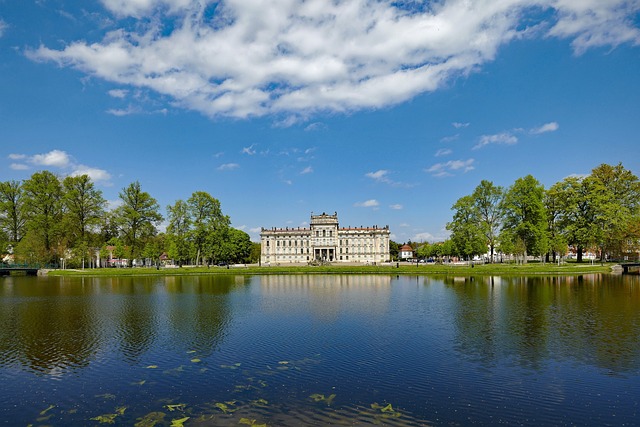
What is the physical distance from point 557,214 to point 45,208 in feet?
286

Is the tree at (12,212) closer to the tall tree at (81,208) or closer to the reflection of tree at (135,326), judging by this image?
the tall tree at (81,208)

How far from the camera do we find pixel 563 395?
11.4 meters

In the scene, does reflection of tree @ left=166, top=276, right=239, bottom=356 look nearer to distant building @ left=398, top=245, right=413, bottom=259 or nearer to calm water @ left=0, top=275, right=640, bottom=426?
calm water @ left=0, top=275, right=640, bottom=426

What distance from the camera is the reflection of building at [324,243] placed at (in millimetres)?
126500

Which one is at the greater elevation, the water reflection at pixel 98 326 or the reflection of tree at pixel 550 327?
the water reflection at pixel 98 326

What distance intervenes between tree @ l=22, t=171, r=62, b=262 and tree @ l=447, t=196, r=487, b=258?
6873 centimetres

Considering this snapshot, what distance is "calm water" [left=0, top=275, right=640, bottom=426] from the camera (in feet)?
34.3

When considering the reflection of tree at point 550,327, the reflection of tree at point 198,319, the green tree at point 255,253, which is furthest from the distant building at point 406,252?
the reflection of tree at point 198,319

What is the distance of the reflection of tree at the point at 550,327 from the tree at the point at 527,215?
3220 centimetres

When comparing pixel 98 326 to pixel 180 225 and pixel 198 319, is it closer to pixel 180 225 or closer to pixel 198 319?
pixel 198 319

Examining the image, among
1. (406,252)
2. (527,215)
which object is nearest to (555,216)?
(527,215)

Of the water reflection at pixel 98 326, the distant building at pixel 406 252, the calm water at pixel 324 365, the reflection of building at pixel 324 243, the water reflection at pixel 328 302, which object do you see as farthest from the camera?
the distant building at pixel 406 252

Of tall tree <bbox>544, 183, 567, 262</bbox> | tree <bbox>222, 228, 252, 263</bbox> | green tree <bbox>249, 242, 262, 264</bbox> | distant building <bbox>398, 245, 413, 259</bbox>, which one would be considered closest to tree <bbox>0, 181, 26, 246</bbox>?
tree <bbox>222, 228, 252, 263</bbox>

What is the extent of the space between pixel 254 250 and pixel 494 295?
10255 cm
